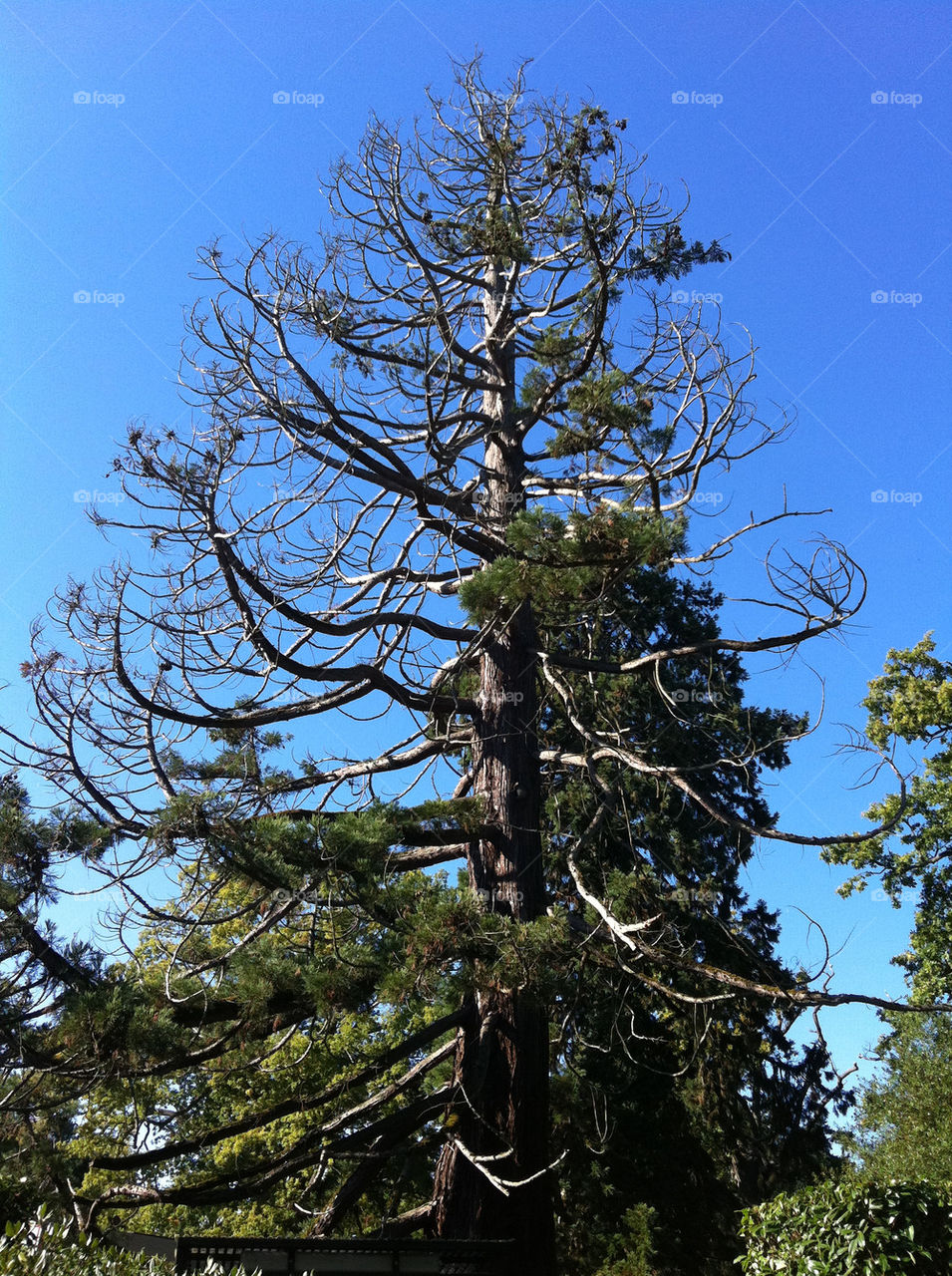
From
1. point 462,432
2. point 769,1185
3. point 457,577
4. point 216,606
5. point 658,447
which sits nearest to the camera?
point 216,606

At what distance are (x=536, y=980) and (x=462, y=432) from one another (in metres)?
5.41

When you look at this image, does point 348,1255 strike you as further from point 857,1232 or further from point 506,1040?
point 857,1232

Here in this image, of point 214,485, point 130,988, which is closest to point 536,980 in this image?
point 130,988

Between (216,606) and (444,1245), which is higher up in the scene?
(216,606)

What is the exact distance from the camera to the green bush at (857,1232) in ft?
19.9

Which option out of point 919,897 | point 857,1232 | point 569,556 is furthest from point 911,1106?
point 569,556

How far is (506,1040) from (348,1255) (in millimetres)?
1587

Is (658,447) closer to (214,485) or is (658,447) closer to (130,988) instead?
(214,485)

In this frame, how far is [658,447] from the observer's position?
7.06 meters

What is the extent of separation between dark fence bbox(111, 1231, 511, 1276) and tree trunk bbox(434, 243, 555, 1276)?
0.19m

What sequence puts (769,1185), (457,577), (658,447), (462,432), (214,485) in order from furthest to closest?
(769,1185) → (462,432) → (457,577) → (658,447) → (214,485)

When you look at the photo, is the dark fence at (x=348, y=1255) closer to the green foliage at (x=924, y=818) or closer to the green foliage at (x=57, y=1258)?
the green foliage at (x=57, y=1258)

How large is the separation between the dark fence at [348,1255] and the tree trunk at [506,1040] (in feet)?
0.62

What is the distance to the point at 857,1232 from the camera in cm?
612
